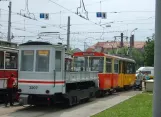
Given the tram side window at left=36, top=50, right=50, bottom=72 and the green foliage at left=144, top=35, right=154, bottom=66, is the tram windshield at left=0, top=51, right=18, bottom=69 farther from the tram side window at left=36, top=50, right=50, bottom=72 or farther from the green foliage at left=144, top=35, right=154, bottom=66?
the green foliage at left=144, top=35, right=154, bottom=66

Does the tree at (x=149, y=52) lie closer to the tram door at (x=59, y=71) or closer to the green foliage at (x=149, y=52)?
the green foliage at (x=149, y=52)

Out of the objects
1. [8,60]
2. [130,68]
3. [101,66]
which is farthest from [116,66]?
[8,60]

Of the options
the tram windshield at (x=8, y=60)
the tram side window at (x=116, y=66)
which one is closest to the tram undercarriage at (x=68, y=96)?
the tram windshield at (x=8, y=60)

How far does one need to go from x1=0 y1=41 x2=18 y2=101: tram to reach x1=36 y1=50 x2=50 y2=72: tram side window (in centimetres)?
296

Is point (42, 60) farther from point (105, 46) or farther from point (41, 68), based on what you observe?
point (105, 46)

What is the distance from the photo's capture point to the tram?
60.0ft

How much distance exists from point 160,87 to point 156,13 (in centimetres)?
104

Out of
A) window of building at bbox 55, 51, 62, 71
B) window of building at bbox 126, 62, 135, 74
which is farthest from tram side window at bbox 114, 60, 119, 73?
window of building at bbox 55, 51, 62, 71

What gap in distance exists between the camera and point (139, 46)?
147625 mm

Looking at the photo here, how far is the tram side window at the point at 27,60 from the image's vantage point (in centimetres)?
1628

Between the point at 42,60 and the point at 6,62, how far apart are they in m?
3.42

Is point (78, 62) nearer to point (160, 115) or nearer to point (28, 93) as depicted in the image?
point (28, 93)

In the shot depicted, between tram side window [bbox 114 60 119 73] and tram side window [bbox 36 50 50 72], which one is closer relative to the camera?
tram side window [bbox 36 50 50 72]

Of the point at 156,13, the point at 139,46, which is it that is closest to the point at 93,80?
the point at 156,13
